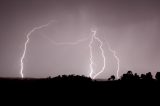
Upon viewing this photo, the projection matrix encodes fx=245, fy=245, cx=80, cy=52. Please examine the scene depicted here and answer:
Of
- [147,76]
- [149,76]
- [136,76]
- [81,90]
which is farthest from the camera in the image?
[149,76]

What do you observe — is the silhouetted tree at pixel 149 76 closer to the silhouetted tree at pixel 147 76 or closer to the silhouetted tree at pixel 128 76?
the silhouetted tree at pixel 147 76

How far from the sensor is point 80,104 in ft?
60.7

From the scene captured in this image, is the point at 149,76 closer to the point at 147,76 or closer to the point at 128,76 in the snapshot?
the point at 147,76

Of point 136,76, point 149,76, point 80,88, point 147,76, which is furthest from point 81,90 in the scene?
point 149,76

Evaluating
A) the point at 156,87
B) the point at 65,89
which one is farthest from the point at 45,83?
the point at 156,87

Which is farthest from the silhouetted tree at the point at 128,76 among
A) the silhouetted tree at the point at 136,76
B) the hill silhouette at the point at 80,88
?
the hill silhouette at the point at 80,88

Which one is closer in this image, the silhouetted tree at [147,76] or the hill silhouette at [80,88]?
the hill silhouette at [80,88]

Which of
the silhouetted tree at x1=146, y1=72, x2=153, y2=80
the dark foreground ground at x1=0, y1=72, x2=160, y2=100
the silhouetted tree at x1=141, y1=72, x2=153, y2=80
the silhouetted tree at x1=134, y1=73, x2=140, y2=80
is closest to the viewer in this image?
the dark foreground ground at x1=0, y1=72, x2=160, y2=100

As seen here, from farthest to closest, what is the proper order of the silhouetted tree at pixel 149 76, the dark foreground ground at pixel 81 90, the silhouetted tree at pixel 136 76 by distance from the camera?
the silhouetted tree at pixel 149 76
the silhouetted tree at pixel 136 76
the dark foreground ground at pixel 81 90

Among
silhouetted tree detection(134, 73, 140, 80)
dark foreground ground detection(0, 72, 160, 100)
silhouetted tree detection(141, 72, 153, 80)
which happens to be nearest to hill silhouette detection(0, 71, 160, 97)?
dark foreground ground detection(0, 72, 160, 100)

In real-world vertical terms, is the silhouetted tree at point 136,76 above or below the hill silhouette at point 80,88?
above

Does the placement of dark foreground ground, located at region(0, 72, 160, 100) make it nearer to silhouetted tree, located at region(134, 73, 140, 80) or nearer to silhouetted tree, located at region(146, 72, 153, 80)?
silhouetted tree, located at region(134, 73, 140, 80)

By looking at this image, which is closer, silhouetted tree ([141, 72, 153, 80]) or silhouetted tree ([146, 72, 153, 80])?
silhouetted tree ([141, 72, 153, 80])

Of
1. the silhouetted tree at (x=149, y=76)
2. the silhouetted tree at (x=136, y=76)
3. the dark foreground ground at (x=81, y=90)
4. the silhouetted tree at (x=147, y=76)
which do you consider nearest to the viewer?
the dark foreground ground at (x=81, y=90)
